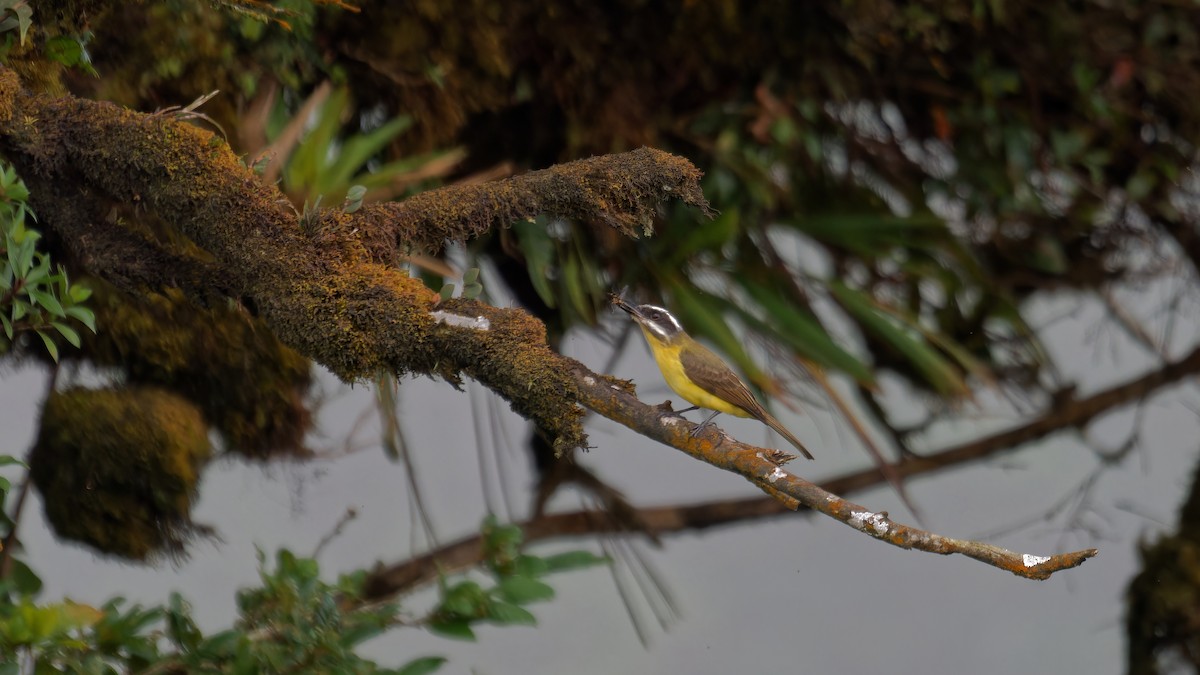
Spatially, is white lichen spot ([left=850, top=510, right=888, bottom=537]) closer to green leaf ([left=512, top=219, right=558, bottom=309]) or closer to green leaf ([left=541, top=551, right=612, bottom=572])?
green leaf ([left=541, top=551, right=612, bottom=572])

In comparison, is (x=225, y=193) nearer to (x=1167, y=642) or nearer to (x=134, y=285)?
(x=134, y=285)

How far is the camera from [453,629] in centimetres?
149

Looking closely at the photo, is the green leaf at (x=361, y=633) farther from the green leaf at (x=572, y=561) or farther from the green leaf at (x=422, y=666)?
the green leaf at (x=572, y=561)

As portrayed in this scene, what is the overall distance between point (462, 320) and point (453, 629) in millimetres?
411

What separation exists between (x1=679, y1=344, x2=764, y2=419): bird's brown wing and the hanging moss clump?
34.3 inches

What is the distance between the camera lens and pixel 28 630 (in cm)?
123

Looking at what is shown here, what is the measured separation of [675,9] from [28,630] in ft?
6.35

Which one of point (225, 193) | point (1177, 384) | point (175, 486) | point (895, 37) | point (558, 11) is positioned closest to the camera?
point (225, 193)

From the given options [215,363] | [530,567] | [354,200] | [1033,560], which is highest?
[215,363]

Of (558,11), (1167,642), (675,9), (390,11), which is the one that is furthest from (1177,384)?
(390,11)

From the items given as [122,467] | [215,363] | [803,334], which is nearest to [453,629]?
[122,467]

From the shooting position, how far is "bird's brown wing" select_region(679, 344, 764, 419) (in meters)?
1.55

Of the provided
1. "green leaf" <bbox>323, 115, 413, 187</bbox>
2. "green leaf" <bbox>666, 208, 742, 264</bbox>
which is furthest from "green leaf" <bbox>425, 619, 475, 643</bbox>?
"green leaf" <bbox>666, 208, 742, 264</bbox>

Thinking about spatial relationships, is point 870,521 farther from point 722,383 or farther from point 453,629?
point 453,629
